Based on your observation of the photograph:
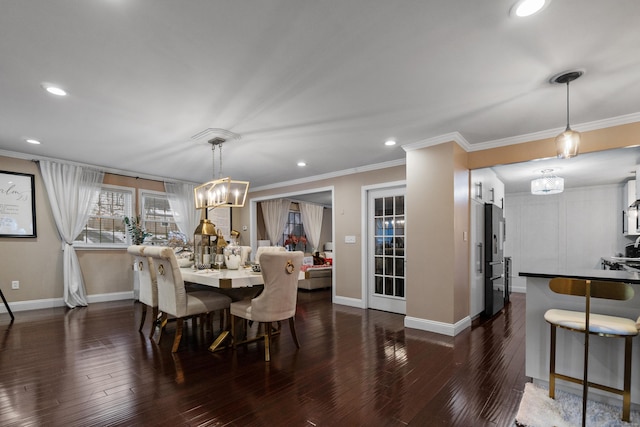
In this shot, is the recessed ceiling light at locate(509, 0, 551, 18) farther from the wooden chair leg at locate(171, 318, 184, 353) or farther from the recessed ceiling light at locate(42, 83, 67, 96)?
the wooden chair leg at locate(171, 318, 184, 353)

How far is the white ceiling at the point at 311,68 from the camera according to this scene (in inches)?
68.2

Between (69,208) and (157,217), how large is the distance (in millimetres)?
1500

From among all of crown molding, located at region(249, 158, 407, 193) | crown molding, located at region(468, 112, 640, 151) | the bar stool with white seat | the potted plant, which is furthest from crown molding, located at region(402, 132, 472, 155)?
the potted plant

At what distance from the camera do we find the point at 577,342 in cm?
230

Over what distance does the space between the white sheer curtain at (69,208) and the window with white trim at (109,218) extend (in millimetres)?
235

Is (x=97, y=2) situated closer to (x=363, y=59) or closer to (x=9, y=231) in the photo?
(x=363, y=59)

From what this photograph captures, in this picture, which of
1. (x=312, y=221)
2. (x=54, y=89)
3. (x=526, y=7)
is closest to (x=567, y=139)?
(x=526, y=7)

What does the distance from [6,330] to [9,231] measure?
5.70 feet

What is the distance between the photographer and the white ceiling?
173 centimetres

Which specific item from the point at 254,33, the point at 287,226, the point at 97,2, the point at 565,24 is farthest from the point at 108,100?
the point at 287,226

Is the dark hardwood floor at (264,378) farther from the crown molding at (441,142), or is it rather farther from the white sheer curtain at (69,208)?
the crown molding at (441,142)

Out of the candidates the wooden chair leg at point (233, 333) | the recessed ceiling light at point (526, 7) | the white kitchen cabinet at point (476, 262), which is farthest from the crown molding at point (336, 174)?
the wooden chair leg at point (233, 333)

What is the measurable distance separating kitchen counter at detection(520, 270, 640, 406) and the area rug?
0.11m

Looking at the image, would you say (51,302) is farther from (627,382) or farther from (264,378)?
(627,382)
